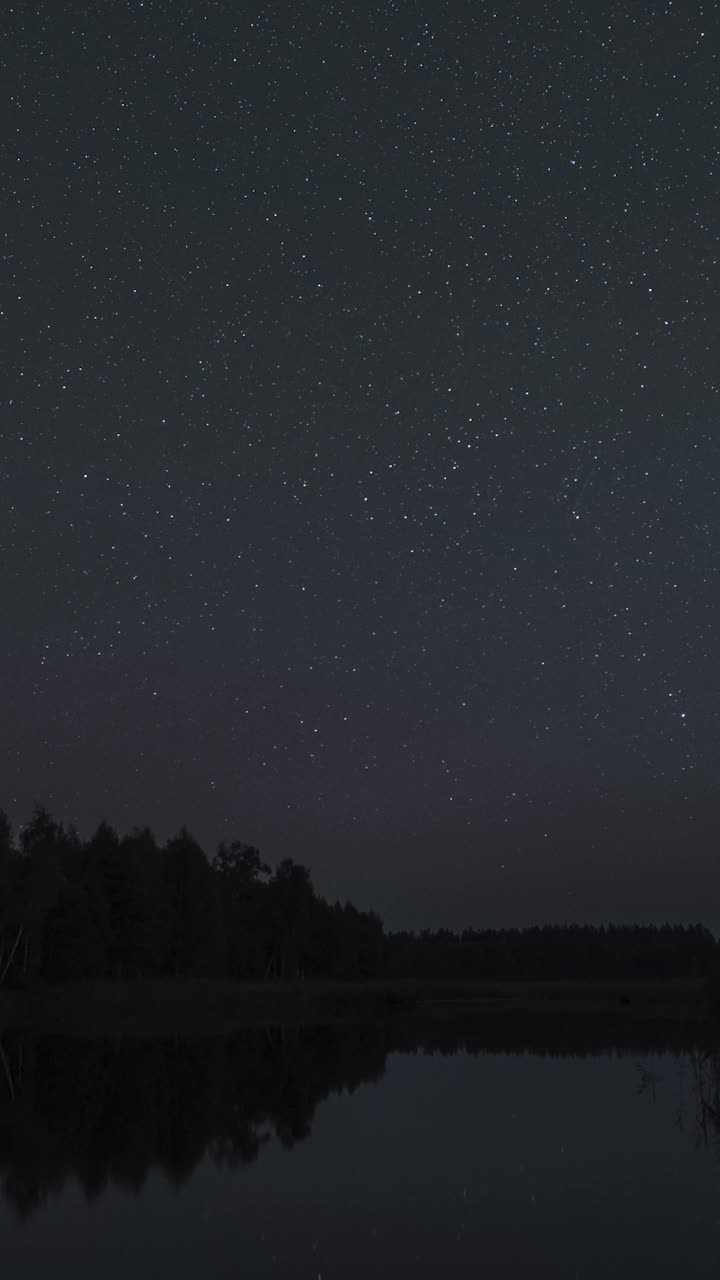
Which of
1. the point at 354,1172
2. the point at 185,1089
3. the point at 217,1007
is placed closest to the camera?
the point at 354,1172

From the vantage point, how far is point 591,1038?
5328 cm

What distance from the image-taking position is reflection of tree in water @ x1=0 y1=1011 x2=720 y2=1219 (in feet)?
65.9

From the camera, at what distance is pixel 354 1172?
19781 mm

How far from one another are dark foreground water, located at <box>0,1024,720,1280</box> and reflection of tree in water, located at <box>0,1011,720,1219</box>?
11 centimetres

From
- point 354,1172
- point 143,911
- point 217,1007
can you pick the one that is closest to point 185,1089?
point 354,1172

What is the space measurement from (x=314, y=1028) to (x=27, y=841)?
3730 cm

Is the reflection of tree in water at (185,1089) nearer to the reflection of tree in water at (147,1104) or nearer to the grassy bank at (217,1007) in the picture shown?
the reflection of tree in water at (147,1104)

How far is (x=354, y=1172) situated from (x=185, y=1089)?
1198cm

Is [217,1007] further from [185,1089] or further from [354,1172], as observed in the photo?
[354,1172]

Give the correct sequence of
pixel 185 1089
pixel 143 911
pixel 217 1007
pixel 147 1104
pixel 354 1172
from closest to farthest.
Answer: pixel 354 1172 → pixel 147 1104 → pixel 185 1089 → pixel 217 1007 → pixel 143 911

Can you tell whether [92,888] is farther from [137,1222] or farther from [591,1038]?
[137,1222]

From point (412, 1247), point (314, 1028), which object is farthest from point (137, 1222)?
point (314, 1028)

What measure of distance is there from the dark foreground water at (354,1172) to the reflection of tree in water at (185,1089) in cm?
11

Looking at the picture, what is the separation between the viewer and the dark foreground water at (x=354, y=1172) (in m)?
13.8
